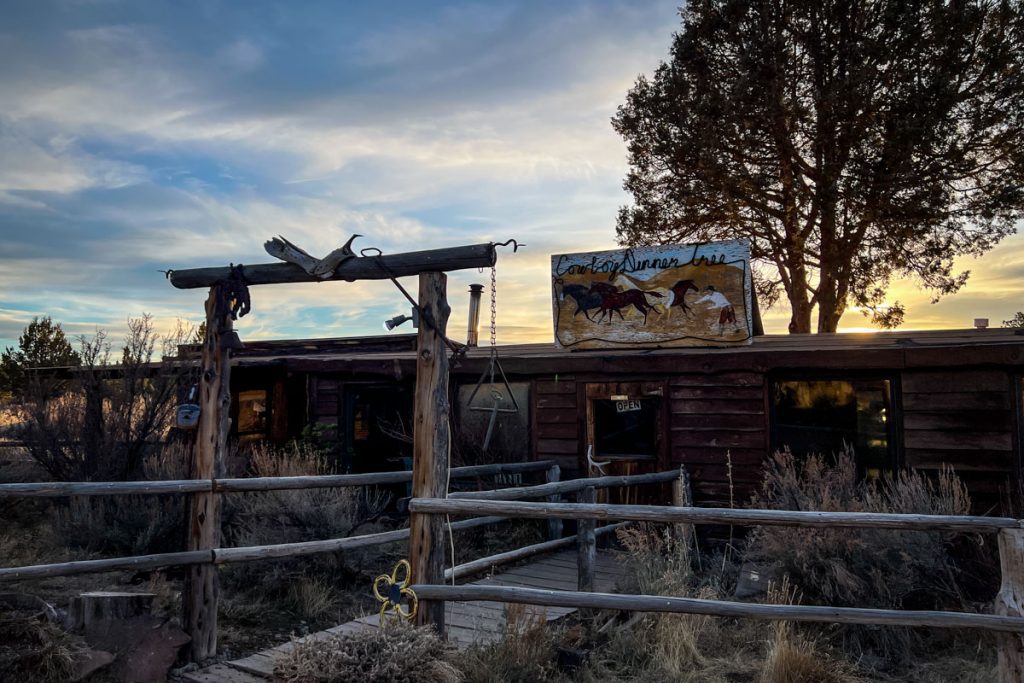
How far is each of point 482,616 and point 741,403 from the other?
4802 mm

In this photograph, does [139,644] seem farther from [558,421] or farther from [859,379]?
[859,379]

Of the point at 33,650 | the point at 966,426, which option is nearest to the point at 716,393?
the point at 966,426

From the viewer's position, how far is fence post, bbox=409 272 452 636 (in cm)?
517

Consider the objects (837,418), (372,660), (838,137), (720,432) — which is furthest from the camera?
(838,137)

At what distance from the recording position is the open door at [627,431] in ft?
33.8

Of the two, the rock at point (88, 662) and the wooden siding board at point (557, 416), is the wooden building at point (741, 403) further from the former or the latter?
the rock at point (88, 662)

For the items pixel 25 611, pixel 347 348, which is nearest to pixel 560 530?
pixel 25 611

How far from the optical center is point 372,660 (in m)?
4.21

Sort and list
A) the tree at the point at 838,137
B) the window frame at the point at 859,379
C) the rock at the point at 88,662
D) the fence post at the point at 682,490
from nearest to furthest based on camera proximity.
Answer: the rock at the point at 88,662
the window frame at the point at 859,379
the fence post at the point at 682,490
the tree at the point at 838,137

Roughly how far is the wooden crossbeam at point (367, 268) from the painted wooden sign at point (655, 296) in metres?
5.66

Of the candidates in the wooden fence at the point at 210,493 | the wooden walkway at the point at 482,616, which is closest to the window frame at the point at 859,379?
the wooden walkway at the point at 482,616

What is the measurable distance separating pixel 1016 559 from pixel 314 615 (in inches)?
205

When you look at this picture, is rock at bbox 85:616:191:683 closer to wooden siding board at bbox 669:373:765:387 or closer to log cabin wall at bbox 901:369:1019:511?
wooden siding board at bbox 669:373:765:387

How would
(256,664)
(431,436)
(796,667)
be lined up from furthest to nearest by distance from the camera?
(256,664) → (431,436) → (796,667)
